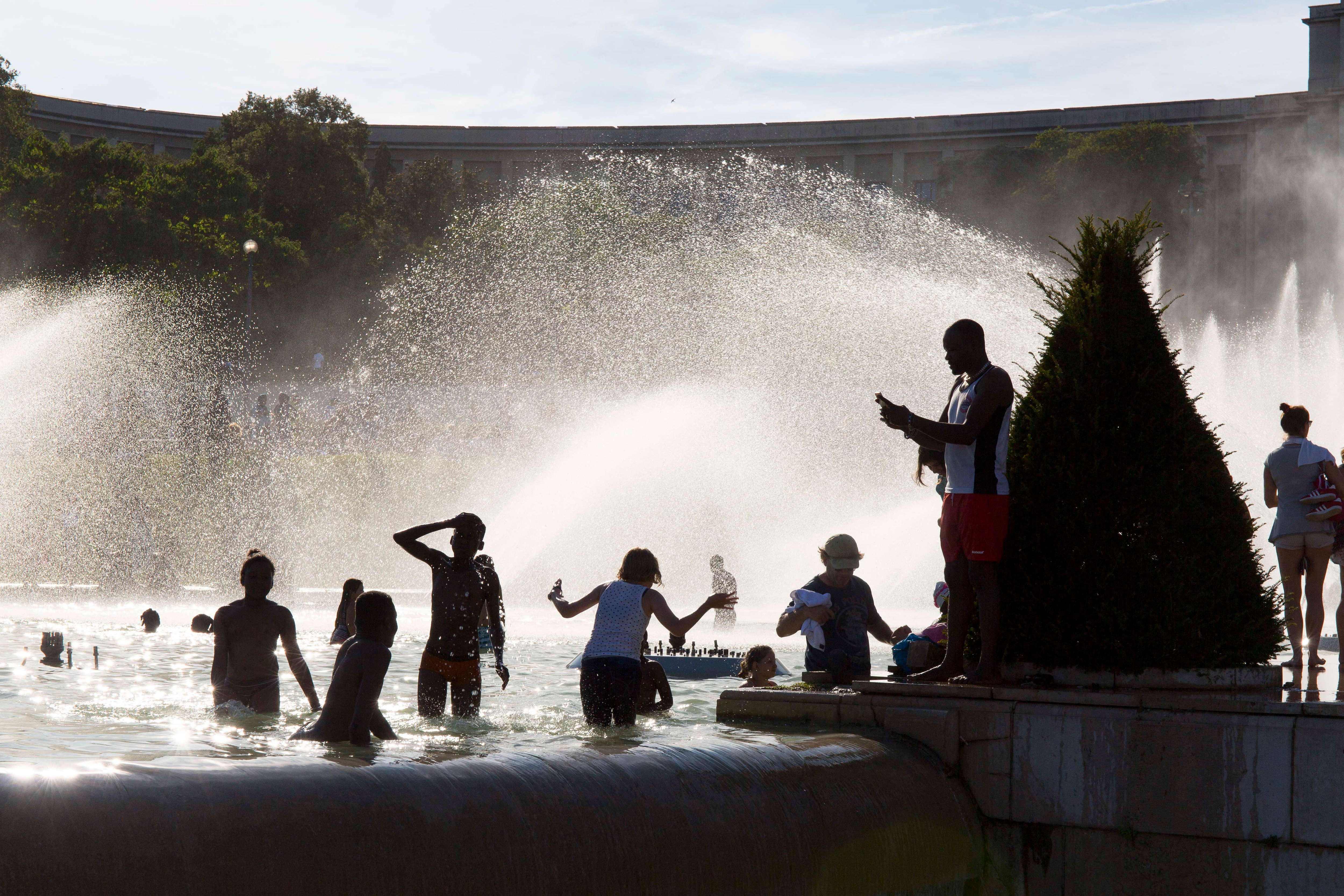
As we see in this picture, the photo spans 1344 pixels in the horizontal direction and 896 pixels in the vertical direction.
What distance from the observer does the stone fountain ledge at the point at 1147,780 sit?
516 cm

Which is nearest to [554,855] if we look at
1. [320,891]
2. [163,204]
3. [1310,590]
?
[320,891]

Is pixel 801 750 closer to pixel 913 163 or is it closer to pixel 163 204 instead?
pixel 163 204

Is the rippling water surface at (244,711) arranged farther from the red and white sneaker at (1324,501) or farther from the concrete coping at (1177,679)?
the red and white sneaker at (1324,501)

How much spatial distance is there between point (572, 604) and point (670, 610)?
1236mm

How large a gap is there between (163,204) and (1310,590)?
51386mm

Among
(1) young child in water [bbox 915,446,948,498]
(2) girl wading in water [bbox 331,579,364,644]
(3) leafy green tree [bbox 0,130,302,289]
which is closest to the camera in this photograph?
(1) young child in water [bbox 915,446,948,498]

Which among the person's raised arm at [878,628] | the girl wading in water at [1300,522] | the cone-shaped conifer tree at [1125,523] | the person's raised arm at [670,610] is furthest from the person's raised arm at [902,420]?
the girl wading in water at [1300,522]

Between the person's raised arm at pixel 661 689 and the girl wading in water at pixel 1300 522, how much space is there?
3.81 meters

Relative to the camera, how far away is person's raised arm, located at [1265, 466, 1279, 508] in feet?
28.9

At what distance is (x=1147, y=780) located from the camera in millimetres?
5430

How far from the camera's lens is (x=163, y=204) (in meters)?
53.4

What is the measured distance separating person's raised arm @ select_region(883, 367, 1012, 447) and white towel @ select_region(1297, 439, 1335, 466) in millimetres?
3595

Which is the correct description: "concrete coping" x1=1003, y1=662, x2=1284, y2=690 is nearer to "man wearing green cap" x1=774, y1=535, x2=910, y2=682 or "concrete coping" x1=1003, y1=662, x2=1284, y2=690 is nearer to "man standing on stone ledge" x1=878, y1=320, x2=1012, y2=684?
"man standing on stone ledge" x1=878, y1=320, x2=1012, y2=684

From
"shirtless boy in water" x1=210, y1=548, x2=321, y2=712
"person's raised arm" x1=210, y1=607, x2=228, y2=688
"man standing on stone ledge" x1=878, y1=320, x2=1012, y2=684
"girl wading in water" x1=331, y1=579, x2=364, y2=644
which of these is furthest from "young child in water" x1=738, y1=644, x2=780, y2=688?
"girl wading in water" x1=331, y1=579, x2=364, y2=644
